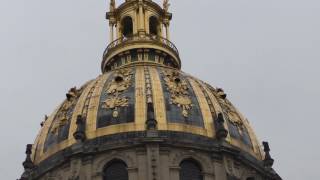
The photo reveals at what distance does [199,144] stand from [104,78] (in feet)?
37.3

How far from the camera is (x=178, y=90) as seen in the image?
67438 millimetres

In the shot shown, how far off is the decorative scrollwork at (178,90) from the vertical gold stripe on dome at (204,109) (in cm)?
80

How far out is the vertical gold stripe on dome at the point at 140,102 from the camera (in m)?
63.8

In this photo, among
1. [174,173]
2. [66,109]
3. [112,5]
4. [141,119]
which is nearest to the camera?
[174,173]

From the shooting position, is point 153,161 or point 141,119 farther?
point 141,119

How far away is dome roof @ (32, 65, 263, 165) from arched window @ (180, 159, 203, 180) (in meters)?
1.84

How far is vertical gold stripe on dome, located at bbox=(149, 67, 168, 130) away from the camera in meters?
64.0

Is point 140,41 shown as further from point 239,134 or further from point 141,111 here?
point 239,134

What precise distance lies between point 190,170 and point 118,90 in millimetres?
9228

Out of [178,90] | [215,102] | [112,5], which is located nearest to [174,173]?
[178,90]

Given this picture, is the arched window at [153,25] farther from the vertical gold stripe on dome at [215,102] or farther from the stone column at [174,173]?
the stone column at [174,173]

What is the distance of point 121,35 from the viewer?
258ft

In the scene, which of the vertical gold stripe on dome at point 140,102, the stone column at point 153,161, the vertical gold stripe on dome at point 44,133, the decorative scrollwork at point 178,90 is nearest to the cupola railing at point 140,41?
the decorative scrollwork at point 178,90

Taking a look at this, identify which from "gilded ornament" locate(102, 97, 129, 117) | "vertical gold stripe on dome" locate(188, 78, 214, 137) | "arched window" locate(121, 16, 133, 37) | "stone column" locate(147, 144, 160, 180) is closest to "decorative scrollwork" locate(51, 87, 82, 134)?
"gilded ornament" locate(102, 97, 129, 117)
